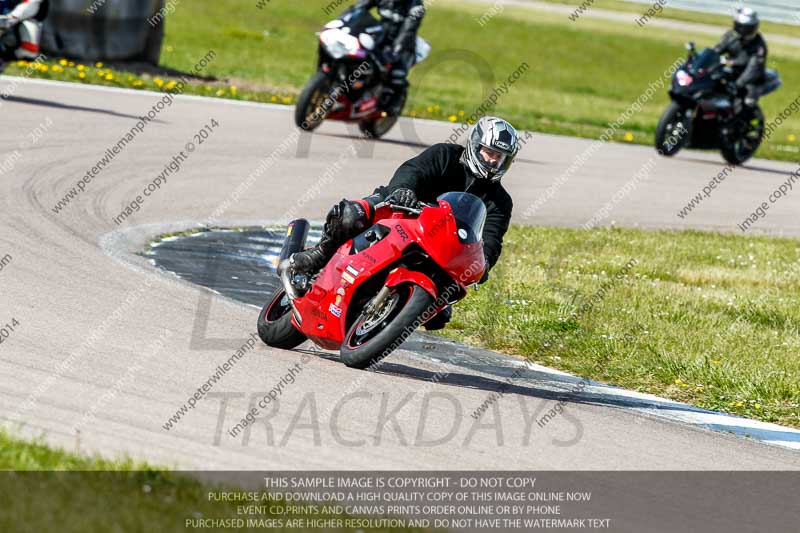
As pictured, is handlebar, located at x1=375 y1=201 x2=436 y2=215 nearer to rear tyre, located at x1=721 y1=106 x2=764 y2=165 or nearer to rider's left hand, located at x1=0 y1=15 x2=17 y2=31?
rider's left hand, located at x1=0 y1=15 x2=17 y2=31

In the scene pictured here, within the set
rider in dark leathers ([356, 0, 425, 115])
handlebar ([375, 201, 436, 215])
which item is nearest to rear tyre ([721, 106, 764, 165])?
rider in dark leathers ([356, 0, 425, 115])

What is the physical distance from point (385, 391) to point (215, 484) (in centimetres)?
209

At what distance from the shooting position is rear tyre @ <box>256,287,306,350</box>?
765 centimetres

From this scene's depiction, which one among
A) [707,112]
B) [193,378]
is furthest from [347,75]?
→ [193,378]

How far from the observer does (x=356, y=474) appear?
17.5 feet

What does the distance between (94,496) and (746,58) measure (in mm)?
18216

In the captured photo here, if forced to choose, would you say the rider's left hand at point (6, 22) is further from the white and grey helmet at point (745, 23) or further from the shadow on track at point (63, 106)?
the white and grey helmet at point (745, 23)

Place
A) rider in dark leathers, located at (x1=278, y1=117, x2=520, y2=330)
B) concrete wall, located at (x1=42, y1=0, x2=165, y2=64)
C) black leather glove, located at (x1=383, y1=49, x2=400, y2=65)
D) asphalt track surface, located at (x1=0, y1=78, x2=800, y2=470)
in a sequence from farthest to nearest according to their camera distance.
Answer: concrete wall, located at (x1=42, y1=0, x2=165, y2=64), black leather glove, located at (x1=383, y1=49, x2=400, y2=65), rider in dark leathers, located at (x1=278, y1=117, x2=520, y2=330), asphalt track surface, located at (x1=0, y1=78, x2=800, y2=470)

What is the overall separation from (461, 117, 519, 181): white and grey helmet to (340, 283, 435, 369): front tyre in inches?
35.9

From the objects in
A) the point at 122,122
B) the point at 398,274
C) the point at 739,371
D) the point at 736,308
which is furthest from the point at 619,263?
the point at 122,122

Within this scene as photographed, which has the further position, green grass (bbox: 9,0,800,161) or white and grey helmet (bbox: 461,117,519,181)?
green grass (bbox: 9,0,800,161)

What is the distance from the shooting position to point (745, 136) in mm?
21656

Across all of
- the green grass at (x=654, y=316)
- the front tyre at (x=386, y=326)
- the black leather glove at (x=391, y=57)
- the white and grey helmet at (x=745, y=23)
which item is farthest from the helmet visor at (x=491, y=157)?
the white and grey helmet at (x=745, y=23)

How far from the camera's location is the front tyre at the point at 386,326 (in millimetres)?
6875
